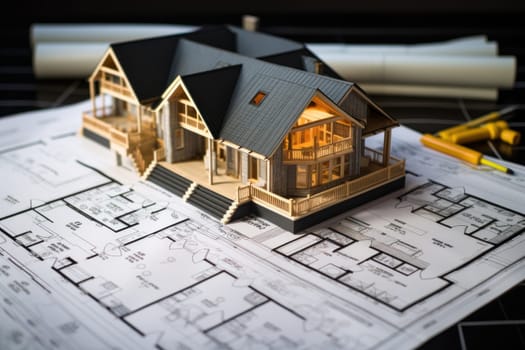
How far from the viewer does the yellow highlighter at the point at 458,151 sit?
30766mm

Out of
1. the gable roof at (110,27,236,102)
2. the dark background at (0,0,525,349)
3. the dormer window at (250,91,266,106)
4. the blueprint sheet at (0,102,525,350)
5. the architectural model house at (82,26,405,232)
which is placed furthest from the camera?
the dark background at (0,0,525,349)

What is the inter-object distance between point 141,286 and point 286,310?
4.36 m

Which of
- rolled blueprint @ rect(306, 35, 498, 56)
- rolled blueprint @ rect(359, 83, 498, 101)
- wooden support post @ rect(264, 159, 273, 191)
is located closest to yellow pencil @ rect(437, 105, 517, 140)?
rolled blueprint @ rect(359, 83, 498, 101)

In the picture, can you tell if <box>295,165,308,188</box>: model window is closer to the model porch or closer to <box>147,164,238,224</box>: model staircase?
the model porch

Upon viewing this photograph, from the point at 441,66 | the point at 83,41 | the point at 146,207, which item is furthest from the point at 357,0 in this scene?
the point at 146,207

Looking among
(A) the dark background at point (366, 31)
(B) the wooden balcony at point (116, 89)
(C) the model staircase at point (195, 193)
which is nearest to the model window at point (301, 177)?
(C) the model staircase at point (195, 193)

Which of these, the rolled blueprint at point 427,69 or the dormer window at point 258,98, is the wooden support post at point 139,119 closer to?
the dormer window at point 258,98

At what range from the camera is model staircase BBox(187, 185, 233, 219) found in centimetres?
2666

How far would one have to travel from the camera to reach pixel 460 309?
71.3 feet

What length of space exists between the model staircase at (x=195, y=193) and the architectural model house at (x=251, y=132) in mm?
39

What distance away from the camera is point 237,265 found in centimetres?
2380

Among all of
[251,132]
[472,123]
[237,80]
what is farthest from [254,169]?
[472,123]

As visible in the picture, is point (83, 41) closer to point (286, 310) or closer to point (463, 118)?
point (463, 118)

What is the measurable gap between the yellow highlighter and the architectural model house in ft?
11.8
